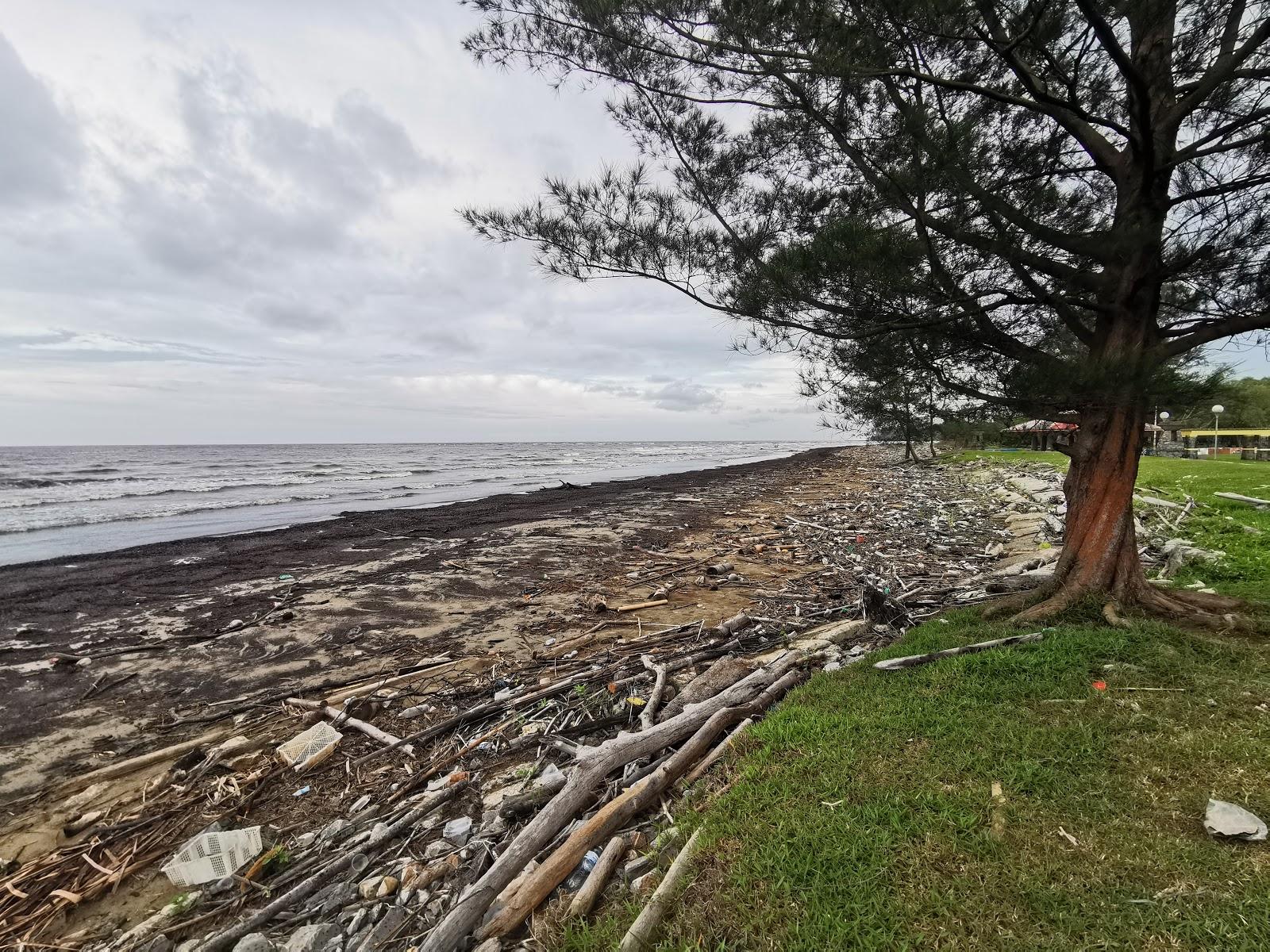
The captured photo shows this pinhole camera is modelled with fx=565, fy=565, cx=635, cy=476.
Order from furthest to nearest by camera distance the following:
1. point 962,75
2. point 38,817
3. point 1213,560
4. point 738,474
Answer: point 738,474 → point 1213,560 → point 962,75 → point 38,817

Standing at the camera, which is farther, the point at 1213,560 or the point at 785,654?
the point at 1213,560

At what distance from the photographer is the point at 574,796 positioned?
3.16 metres

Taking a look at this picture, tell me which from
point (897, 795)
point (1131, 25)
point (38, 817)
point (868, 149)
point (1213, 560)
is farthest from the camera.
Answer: point (1213, 560)

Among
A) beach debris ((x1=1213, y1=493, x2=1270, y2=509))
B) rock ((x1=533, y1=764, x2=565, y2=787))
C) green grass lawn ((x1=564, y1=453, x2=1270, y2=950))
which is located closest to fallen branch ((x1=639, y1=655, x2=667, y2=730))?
rock ((x1=533, y1=764, x2=565, y2=787))

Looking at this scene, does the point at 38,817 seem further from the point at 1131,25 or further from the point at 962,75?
the point at 1131,25

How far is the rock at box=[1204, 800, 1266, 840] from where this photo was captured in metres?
2.31

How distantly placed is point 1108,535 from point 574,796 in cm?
498

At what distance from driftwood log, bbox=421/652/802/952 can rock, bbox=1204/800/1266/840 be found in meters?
2.47

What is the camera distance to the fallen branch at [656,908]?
2.17m

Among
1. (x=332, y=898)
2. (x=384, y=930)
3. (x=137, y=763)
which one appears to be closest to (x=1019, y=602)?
(x=384, y=930)

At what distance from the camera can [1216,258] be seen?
176 inches

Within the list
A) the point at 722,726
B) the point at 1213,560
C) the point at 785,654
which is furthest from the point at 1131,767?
the point at 1213,560

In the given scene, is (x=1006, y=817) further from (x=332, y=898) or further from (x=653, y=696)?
(x=332, y=898)

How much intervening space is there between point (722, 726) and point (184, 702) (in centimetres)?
519
